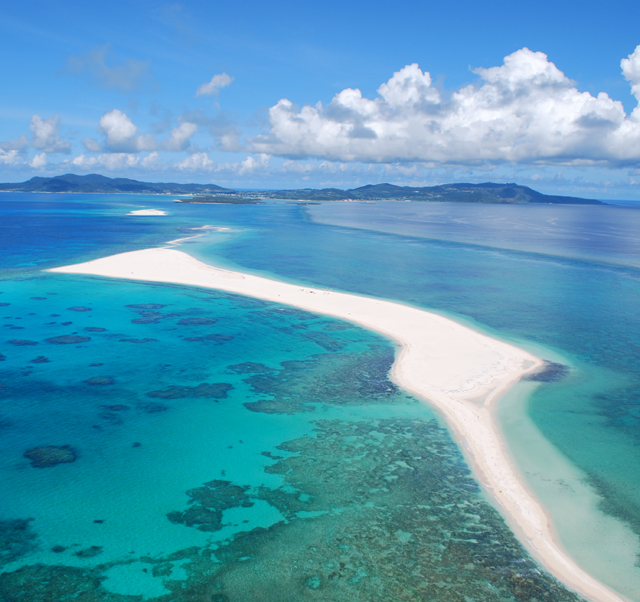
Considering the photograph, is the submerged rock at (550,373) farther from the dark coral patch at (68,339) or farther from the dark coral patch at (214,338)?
the dark coral patch at (68,339)

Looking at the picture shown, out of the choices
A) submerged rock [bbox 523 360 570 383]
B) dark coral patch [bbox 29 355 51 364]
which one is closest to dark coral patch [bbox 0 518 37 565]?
dark coral patch [bbox 29 355 51 364]

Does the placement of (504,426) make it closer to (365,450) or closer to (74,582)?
(365,450)

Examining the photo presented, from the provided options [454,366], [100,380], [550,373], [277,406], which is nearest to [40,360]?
[100,380]

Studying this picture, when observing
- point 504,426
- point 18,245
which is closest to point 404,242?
point 18,245

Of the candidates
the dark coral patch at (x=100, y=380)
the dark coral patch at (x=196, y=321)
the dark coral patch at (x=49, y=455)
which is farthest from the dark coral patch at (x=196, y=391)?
the dark coral patch at (x=196, y=321)

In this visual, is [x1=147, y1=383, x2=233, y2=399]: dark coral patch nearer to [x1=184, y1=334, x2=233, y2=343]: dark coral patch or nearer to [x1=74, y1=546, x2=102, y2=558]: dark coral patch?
[x1=184, y1=334, x2=233, y2=343]: dark coral patch

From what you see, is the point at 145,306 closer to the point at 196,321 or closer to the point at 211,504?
the point at 196,321
